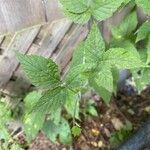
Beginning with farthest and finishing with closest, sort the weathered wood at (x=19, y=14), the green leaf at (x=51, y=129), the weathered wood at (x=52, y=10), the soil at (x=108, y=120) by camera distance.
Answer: the soil at (x=108, y=120)
the green leaf at (x=51, y=129)
the weathered wood at (x=52, y=10)
the weathered wood at (x=19, y=14)

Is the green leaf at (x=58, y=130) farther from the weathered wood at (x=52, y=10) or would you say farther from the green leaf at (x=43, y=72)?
the green leaf at (x=43, y=72)

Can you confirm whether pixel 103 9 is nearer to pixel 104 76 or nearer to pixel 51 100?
pixel 104 76

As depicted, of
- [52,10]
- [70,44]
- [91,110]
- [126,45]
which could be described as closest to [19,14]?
[52,10]

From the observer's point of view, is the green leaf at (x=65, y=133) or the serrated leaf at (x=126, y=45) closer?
the serrated leaf at (x=126, y=45)

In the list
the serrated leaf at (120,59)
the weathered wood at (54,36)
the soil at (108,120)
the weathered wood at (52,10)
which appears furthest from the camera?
the soil at (108,120)

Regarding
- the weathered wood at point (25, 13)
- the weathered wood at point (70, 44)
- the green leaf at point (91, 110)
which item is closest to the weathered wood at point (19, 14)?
the weathered wood at point (25, 13)

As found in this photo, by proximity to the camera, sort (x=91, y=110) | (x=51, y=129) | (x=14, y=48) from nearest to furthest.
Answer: (x=14, y=48)
(x=51, y=129)
(x=91, y=110)
